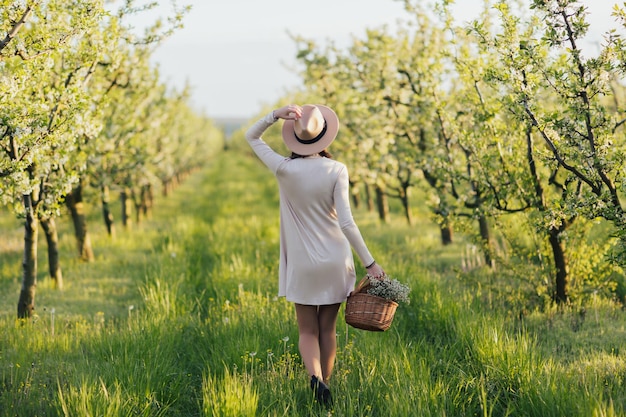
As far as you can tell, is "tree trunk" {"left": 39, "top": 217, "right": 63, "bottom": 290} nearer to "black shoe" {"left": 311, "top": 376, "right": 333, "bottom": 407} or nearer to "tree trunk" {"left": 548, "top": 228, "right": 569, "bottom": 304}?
"black shoe" {"left": 311, "top": 376, "right": 333, "bottom": 407}

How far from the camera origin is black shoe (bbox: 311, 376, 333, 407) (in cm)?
442

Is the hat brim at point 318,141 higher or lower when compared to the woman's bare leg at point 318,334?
higher

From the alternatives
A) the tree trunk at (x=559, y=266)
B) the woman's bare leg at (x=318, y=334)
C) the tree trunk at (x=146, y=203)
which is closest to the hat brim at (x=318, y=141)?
the woman's bare leg at (x=318, y=334)

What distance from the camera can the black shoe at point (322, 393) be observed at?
4.42 m

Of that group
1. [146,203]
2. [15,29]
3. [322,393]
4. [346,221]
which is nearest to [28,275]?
[15,29]

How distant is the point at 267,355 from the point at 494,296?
3404 mm

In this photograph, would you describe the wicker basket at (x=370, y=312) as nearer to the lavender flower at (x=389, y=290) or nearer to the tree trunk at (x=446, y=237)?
the lavender flower at (x=389, y=290)

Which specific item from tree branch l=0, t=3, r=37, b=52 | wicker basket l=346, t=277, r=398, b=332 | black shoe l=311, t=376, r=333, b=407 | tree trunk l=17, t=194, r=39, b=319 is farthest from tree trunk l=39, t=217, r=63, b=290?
wicker basket l=346, t=277, r=398, b=332

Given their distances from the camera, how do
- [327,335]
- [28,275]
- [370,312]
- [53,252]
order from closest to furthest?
[370,312] < [327,335] < [28,275] < [53,252]

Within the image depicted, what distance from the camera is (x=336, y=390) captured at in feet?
15.4

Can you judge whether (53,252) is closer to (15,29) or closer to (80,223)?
(80,223)

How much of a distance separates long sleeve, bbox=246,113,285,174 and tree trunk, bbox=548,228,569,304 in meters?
3.77

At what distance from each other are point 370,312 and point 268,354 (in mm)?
1387

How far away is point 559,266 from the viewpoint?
23.0ft
